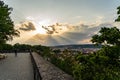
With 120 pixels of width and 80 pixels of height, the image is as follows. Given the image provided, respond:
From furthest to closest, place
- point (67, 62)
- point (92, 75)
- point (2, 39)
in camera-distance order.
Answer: point (2, 39) → point (67, 62) → point (92, 75)

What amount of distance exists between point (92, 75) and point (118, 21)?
105 inches

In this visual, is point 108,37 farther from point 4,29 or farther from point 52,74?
point 4,29

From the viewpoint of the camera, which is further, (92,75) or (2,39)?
(2,39)

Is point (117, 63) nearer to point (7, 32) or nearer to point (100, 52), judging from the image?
point (100, 52)

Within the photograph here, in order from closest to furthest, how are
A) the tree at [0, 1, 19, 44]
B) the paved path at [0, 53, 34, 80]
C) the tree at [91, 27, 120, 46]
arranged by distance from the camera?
the tree at [91, 27, 120, 46]
the paved path at [0, 53, 34, 80]
the tree at [0, 1, 19, 44]

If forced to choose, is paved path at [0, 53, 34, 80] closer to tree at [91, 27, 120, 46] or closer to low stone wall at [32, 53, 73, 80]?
low stone wall at [32, 53, 73, 80]

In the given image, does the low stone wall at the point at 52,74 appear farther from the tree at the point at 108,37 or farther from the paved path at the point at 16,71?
the tree at the point at 108,37

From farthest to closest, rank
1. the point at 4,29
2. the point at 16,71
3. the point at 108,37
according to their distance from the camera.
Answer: the point at 4,29, the point at 16,71, the point at 108,37

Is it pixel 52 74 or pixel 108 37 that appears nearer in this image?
pixel 108 37

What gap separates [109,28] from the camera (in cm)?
1418

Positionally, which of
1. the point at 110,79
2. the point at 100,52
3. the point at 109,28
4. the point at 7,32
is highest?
the point at 7,32

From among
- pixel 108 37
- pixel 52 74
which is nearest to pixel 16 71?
pixel 52 74

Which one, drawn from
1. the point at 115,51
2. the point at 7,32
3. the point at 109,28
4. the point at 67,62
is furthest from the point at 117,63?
the point at 7,32

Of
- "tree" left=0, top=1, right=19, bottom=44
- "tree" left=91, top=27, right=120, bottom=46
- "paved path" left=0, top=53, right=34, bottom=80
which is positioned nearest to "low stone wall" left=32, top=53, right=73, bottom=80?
"paved path" left=0, top=53, right=34, bottom=80
